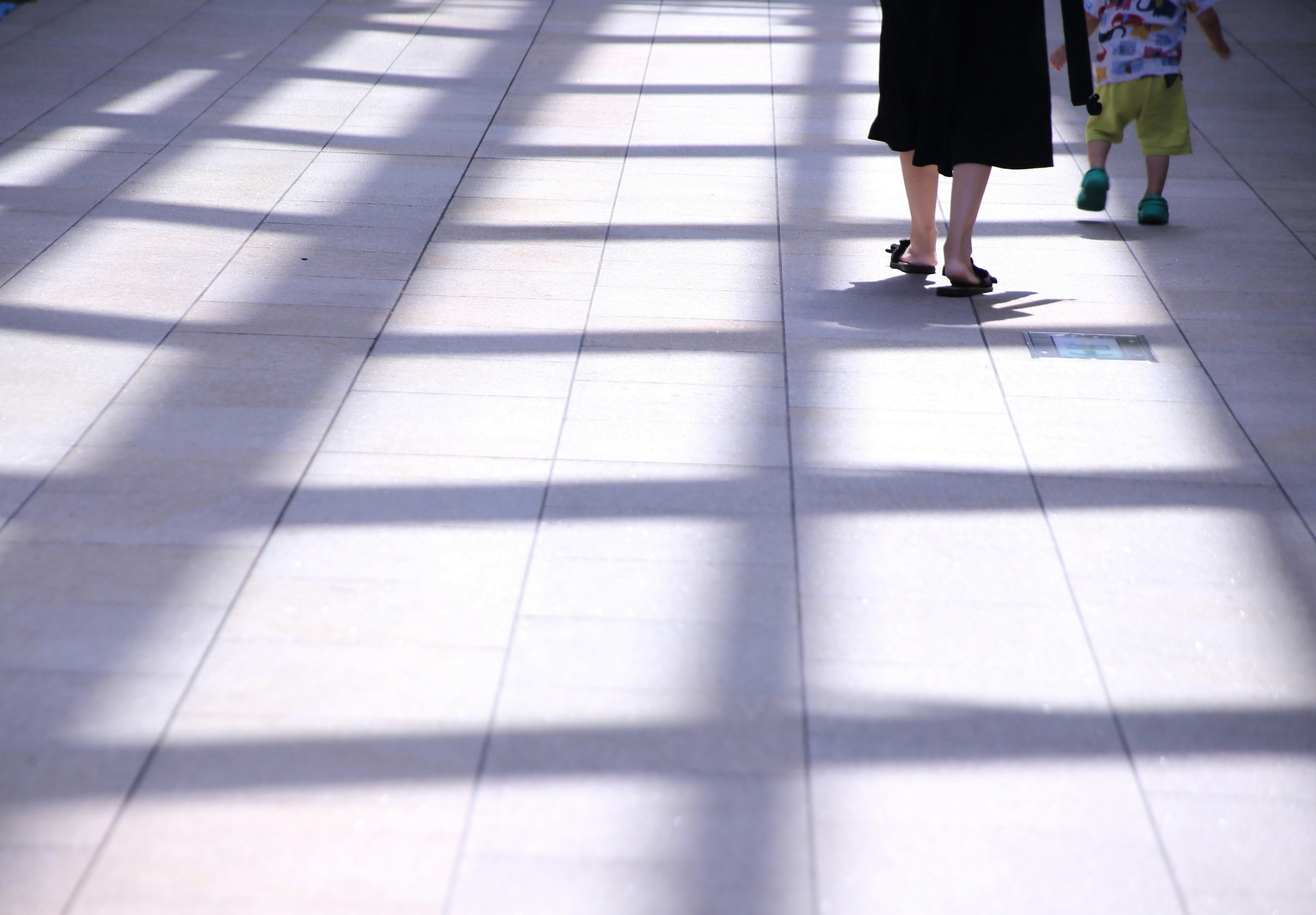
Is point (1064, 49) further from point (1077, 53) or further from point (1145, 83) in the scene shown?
point (1145, 83)

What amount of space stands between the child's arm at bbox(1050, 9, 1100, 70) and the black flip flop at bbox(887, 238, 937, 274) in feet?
3.01

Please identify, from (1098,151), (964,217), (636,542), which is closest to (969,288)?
(964,217)

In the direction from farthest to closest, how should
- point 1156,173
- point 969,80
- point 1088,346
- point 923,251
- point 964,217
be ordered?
1. point 1156,173
2. point 923,251
3. point 964,217
4. point 969,80
5. point 1088,346

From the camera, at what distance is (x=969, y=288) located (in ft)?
15.0

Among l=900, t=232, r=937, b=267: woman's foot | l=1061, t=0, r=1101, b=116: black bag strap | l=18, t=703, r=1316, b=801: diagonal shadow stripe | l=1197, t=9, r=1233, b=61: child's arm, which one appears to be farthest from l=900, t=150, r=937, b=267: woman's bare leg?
l=18, t=703, r=1316, b=801: diagonal shadow stripe

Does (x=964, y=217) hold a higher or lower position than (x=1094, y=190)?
higher

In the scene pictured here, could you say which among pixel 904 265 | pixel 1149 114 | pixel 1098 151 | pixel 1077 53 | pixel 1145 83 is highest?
pixel 1077 53

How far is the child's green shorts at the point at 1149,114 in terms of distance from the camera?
5.27 m

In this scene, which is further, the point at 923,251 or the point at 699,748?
the point at 923,251

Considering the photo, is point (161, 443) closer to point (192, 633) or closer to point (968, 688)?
point (192, 633)

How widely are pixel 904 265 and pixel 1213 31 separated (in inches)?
72.5

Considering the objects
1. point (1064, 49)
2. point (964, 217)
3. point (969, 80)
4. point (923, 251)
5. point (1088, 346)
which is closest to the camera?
point (1088, 346)

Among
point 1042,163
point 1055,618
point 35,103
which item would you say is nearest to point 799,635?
point 1055,618

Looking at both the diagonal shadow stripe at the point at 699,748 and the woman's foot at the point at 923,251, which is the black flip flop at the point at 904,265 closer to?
the woman's foot at the point at 923,251
